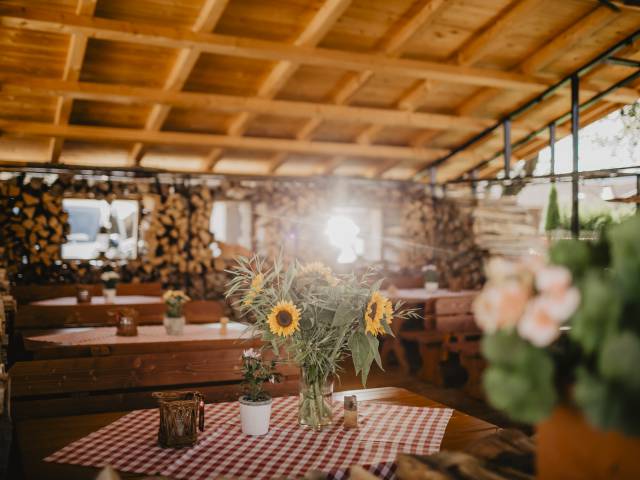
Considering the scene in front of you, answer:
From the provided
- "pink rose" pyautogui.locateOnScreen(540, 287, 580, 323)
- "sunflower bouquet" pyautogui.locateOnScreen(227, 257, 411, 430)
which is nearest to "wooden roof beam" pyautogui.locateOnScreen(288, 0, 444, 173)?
"sunflower bouquet" pyautogui.locateOnScreen(227, 257, 411, 430)

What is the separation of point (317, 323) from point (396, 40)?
499 centimetres

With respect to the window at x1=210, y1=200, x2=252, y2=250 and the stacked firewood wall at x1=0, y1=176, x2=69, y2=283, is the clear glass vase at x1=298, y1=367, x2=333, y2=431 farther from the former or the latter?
the window at x1=210, y1=200, x2=252, y2=250

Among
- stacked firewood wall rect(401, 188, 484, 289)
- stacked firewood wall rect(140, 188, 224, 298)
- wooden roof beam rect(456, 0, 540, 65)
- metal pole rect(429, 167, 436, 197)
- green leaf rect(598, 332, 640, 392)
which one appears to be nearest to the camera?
green leaf rect(598, 332, 640, 392)

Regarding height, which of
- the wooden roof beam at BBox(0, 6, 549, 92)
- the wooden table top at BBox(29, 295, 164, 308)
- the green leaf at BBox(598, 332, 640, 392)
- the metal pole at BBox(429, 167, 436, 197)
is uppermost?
the wooden roof beam at BBox(0, 6, 549, 92)

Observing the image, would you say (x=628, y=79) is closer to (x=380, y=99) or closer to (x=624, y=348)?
(x=380, y=99)

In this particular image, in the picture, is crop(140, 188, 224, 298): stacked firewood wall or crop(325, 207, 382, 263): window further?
crop(325, 207, 382, 263): window

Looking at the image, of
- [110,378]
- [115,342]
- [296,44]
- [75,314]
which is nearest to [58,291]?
[75,314]

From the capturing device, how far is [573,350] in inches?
35.7

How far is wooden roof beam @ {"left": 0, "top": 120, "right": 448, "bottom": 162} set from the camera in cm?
682

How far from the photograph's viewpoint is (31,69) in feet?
20.0

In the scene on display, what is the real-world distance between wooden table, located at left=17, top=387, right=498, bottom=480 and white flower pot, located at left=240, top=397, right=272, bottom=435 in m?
0.41

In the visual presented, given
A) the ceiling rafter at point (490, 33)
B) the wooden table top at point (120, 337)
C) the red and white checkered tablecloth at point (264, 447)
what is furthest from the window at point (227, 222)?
the red and white checkered tablecloth at point (264, 447)

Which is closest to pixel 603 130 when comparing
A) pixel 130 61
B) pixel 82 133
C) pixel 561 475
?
pixel 130 61

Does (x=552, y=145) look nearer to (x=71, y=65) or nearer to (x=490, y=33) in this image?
(x=490, y=33)
